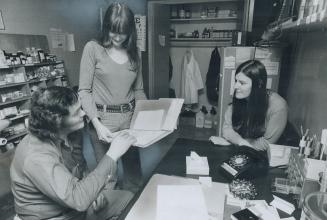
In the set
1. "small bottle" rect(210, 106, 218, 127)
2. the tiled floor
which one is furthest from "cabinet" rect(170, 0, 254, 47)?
the tiled floor

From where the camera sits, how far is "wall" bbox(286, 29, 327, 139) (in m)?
Result: 1.46

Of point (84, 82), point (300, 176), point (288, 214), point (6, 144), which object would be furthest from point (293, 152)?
point (6, 144)

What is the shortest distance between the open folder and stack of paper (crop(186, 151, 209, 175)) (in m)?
0.18

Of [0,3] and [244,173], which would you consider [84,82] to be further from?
[0,3]

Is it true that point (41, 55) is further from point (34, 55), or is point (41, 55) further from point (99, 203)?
point (99, 203)

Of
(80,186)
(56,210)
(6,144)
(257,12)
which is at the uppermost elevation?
(257,12)

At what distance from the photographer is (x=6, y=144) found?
246 centimetres

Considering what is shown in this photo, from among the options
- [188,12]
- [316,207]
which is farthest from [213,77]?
[316,207]

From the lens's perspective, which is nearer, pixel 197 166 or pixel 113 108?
pixel 197 166

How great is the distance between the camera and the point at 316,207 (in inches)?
27.3

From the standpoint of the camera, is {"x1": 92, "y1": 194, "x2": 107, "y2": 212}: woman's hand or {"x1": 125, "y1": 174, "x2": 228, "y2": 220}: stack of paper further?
{"x1": 92, "y1": 194, "x2": 107, "y2": 212}: woman's hand

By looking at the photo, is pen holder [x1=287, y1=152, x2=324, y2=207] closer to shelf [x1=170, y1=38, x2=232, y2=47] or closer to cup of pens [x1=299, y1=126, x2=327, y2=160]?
cup of pens [x1=299, y1=126, x2=327, y2=160]

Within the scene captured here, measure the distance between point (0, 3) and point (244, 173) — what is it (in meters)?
2.72

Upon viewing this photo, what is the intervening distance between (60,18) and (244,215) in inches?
118
